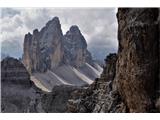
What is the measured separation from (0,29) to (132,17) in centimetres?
198

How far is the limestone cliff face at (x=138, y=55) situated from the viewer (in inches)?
248

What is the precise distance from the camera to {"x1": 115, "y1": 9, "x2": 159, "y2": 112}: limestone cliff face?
629 cm

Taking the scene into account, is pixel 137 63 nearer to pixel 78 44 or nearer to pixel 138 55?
pixel 138 55

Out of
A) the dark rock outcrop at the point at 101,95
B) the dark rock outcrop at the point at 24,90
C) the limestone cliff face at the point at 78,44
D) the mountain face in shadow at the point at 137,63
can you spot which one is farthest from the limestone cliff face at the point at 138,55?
the dark rock outcrop at the point at 24,90

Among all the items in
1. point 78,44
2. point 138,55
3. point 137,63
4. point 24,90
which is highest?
point 78,44

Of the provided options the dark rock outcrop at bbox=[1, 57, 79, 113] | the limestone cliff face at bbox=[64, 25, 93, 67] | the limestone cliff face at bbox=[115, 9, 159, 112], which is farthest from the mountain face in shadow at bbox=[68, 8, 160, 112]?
the dark rock outcrop at bbox=[1, 57, 79, 113]

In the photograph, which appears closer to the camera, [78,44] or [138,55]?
[138,55]

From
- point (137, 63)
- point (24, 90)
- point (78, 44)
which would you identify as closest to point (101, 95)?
point (137, 63)

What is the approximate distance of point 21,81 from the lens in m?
24.9

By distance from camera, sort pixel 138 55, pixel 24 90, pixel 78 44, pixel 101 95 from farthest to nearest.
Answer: pixel 24 90 → pixel 78 44 → pixel 101 95 → pixel 138 55

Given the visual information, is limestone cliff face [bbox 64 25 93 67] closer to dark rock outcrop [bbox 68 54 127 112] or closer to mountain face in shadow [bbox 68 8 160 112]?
dark rock outcrop [bbox 68 54 127 112]

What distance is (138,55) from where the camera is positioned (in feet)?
22.3

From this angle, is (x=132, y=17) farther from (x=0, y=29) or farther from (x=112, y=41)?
(x=0, y=29)
